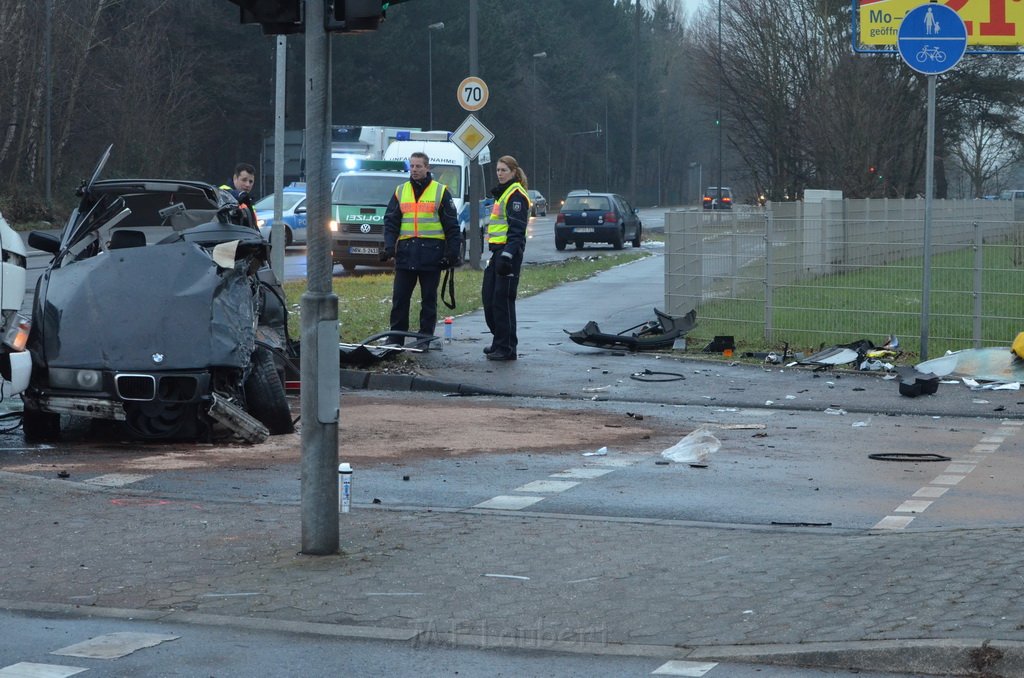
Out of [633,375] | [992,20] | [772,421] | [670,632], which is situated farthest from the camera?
[992,20]

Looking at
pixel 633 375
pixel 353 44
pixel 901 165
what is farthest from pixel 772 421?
pixel 353 44

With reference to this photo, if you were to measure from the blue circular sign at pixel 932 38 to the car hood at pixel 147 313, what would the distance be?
7.37m

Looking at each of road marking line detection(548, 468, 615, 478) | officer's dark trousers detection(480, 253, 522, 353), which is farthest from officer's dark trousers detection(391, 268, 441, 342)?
road marking line detection(548, 468, 615, 478)

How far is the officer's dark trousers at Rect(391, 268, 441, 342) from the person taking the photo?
15.7 metres

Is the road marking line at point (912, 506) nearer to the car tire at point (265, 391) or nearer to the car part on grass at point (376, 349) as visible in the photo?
the car tire at point (265, 391)

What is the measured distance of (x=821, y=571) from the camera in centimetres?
657

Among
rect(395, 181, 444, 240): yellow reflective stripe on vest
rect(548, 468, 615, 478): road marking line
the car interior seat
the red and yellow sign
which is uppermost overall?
the red and yellow sign

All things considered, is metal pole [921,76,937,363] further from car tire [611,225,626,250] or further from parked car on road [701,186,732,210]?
parked car on road [701,186,732,210]

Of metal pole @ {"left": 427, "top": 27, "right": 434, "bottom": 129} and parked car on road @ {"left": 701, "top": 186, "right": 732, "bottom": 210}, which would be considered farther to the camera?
metal pole @ {"left": 427, "top": 27, "right": 434, "bottom": 129}

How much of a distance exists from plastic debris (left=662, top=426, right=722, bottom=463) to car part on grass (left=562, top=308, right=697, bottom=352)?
19.3 ft

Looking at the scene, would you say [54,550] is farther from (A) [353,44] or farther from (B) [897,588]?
(A) [353,44]

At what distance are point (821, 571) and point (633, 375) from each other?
8324 millimetres

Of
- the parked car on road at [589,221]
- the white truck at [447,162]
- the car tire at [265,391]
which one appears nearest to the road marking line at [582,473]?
the car tire at [265,391]

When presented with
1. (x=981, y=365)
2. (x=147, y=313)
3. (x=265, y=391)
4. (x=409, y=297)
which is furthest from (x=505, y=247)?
(x=147, y=313)
